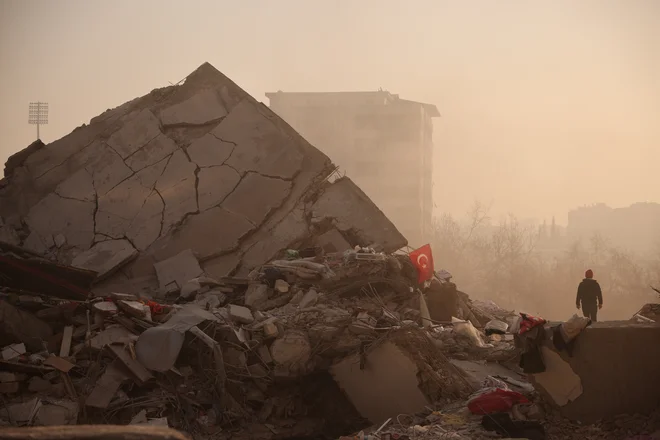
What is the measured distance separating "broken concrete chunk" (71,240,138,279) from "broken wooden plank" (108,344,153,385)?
92.2 inches

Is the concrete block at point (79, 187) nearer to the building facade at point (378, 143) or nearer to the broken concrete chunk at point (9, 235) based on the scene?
the broken concrete chunk at point (9, 235)

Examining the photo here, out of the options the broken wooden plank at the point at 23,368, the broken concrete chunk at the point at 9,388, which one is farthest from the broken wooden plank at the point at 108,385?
the broken concrete chunk at the point at 9,388

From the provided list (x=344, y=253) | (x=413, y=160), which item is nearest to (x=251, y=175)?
(x=344, y=253)

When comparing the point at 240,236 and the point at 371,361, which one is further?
the point at 240,236

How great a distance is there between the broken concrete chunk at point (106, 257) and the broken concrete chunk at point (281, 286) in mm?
2105

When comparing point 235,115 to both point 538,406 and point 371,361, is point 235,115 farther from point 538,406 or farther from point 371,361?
point 538,406

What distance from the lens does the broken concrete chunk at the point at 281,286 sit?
20.6 ft

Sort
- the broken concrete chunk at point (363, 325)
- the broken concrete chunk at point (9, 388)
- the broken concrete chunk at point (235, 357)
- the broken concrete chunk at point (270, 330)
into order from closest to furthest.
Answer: the broken concrete chunk at point (9, 388)
the broken concrete chunk at point (235, 357)
the broken concrete chunk at point (270, 330)
the broken concrete chunk at point (363, 325)

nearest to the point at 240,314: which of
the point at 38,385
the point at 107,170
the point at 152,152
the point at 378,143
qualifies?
the point at 38,385

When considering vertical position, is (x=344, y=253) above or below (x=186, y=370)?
above

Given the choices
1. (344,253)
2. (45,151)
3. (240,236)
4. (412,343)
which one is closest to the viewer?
(412,343)

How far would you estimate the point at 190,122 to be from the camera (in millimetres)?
8188

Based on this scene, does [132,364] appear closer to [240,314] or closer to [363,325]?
[240,314]

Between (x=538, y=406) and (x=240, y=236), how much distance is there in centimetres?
414
